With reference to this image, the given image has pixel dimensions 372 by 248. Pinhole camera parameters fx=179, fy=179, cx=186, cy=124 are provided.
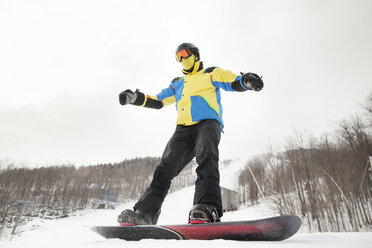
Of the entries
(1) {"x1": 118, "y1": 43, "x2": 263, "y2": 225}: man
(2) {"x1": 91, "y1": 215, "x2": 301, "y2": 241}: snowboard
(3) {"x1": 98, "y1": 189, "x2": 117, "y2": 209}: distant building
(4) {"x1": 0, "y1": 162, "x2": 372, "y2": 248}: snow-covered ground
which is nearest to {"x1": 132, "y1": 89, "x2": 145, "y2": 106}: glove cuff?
(1) {"x1": 118, "y1": 43, "x2": 263, "y2": 225}: man

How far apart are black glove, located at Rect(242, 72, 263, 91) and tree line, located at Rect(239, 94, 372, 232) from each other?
11.0 meters

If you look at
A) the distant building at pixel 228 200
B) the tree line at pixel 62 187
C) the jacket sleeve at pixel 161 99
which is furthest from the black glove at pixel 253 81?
the distant building at pixel 228 200

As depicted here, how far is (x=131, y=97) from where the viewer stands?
2242mm

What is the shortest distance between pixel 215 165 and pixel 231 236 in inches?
24.3

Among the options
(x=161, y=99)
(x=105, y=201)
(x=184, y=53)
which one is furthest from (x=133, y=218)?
(x=105, y=201)

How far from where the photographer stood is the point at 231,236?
1.04m

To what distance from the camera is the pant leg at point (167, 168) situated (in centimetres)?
162

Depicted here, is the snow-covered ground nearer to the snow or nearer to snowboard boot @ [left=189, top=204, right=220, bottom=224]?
the snow

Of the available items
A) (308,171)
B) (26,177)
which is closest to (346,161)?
(308,171)

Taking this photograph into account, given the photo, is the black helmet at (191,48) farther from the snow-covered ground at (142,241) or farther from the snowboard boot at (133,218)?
the snow-covered ground at (142,241)

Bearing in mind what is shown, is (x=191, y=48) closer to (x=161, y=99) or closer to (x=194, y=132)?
(x=161, y=99)

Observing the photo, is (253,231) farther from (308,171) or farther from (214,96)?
(308,171)

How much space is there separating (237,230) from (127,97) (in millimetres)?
1841

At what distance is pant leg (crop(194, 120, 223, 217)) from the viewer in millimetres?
1413
